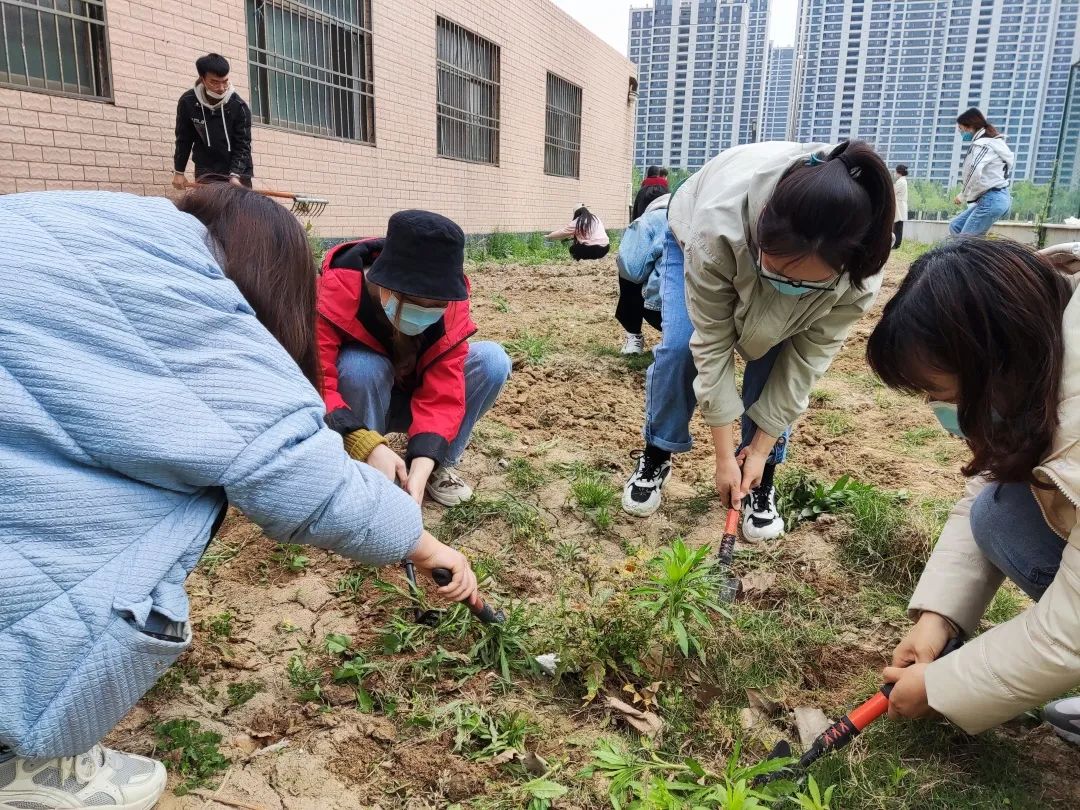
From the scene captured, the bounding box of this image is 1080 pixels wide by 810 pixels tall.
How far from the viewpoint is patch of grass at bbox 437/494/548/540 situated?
258 cm

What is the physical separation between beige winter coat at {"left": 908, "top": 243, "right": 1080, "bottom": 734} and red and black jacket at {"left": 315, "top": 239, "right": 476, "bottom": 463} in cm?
150

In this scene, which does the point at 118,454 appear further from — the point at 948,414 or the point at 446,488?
the point at 446,488

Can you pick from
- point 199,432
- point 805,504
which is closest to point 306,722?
point 199,432

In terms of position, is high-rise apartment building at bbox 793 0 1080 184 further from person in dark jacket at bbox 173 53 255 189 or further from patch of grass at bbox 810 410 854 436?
patch of grass at bbox 810 410 854 436

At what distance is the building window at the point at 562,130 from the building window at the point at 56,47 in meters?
8.88

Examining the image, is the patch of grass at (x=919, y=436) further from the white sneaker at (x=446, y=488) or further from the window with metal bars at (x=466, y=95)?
the window with metal bars at (x=466, y=95)

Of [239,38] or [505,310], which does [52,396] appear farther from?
[239,38]

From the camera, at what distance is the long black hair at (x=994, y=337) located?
50.6 inches

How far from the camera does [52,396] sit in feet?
3.48

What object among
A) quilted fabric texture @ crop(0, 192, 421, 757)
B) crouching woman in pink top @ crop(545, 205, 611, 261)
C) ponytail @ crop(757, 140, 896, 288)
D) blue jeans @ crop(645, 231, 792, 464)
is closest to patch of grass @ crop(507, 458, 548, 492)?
blue jeans @ crop(645, 231, 792, 464)

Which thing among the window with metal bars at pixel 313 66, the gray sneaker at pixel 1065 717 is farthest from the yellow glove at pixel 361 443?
the window with metal bars at pixel 313 66

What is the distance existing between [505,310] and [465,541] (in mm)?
4068

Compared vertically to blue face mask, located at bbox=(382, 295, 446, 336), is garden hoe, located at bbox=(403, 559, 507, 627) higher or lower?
lower

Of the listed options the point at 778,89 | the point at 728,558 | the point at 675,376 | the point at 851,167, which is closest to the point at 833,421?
the point at 675,376
